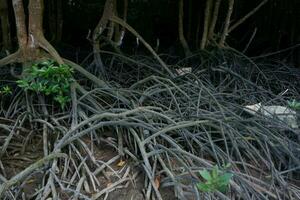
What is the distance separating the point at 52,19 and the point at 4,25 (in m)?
1.31

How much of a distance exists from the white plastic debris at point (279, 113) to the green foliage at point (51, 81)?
121cm

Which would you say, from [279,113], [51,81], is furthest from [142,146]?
[279,113]

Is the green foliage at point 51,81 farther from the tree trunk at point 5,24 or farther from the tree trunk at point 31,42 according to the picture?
the tree trunk at point 5,24

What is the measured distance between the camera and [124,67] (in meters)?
4.18

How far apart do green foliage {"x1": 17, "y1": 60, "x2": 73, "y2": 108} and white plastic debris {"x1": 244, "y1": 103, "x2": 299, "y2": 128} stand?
1205 millimetres

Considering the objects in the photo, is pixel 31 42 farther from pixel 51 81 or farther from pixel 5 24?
pixel 5 24

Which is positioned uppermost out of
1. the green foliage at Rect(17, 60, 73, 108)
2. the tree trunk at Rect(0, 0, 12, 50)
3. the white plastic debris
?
the green foliage at Rect(17, 60, 73, 108)

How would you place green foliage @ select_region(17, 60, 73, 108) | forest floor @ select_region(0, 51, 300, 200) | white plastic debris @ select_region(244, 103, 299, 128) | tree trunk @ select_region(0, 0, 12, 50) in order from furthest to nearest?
tree trunk @ select_region(0, 0, 12, 50), white plastic debris @ select_region(244, 103, 299, 128), green foliage @ select_region(17, 60, 73, 108), forest floor @ select_region(0, 51, 300, 200)

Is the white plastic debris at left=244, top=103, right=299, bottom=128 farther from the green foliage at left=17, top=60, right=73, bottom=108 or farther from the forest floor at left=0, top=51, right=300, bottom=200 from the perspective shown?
the green foliage at left=17, top=60, right=73, bottom=108

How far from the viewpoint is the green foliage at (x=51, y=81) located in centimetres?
290

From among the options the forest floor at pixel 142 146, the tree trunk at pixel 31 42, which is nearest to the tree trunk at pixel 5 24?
the tree trunk at pixel 31 42

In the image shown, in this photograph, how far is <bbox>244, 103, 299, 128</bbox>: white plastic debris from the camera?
3189 mm

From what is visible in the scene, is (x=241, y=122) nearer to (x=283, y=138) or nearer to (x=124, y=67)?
(x=283, y=138)

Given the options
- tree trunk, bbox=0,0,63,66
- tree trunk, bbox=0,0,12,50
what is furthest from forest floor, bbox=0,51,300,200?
tree trunk, bbox=0,0,12,50
